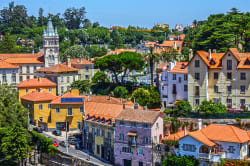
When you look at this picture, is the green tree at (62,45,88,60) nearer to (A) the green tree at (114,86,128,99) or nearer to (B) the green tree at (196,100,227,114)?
(A) the green tree at (114,86,128,99)

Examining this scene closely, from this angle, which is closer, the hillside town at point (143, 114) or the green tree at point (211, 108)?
the hillside town at point (143, 114)

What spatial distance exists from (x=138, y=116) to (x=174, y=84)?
1186cm

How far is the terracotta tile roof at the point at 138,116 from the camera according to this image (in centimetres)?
5406

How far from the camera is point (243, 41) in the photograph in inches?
2884

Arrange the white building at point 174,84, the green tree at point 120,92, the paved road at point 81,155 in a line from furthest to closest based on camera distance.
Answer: the green tree at point 120,92
the white building at point 174,84
the paved road at point 81,155

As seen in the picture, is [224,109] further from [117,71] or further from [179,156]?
[117,71]

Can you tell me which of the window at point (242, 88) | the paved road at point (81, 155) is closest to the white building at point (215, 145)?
the window at point (242, 88)

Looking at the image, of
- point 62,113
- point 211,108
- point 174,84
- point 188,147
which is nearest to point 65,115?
point 62,113

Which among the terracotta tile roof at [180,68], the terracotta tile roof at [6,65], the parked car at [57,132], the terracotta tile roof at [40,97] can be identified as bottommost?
the parked car at [57,132]

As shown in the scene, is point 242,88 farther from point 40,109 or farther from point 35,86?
point 35,86

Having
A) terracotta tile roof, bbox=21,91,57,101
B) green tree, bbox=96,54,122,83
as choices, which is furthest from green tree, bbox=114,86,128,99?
terracotta tile roof, bbox=21,91,57,101

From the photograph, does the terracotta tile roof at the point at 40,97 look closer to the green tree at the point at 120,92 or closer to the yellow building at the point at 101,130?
the yellow building at the point at 101,130

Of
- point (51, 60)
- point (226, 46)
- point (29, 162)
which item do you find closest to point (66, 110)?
point (29, 162)

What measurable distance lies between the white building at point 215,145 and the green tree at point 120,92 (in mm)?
25249
